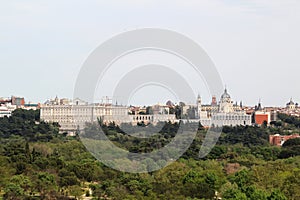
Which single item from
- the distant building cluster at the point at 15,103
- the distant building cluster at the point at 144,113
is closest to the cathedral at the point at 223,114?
the distant building cluster at the point at 144,113

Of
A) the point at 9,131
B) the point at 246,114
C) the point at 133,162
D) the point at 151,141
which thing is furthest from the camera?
the point at 246,114

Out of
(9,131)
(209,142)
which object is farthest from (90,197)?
(9,131)

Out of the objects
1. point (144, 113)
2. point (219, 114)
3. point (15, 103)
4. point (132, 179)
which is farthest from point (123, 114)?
point (132, 179)

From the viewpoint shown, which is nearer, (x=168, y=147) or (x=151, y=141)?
(x=168, y=147)

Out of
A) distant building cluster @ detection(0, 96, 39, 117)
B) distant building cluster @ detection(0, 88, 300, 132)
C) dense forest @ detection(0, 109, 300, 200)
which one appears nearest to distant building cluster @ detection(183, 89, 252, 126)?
distant building cluster @ detection(0, 88, 300, 132)

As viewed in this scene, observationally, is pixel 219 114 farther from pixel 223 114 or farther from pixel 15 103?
pixel 15 103

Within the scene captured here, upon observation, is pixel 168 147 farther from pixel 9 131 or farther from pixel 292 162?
pixel 9 131

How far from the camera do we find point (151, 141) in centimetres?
5006

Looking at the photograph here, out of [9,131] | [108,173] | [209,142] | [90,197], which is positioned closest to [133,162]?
[108,173]

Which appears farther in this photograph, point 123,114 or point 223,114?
A: point 223,114

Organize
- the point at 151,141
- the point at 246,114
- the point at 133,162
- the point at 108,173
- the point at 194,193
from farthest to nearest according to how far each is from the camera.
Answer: the point at 246,114
the point at 151,141
the point at 133,162
the point at 108,173
the point at 194,193

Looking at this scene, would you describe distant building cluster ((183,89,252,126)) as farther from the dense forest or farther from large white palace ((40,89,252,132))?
the dense forest

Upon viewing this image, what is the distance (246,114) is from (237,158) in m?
46.9

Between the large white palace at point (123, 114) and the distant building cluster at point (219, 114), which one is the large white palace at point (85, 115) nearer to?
the large white palace at point (123, 114)
